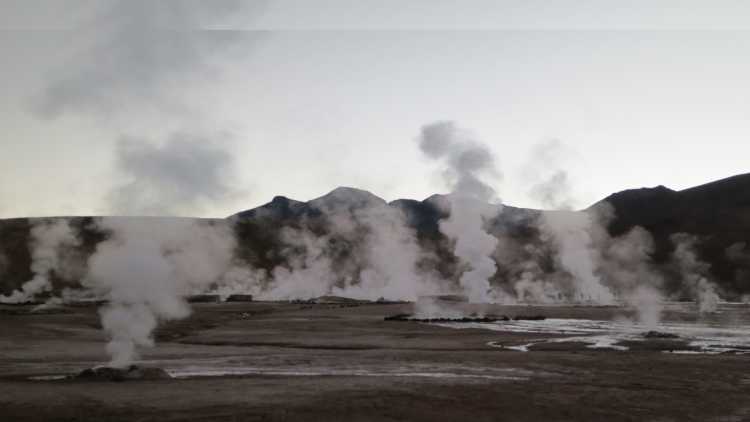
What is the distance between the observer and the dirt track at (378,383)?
19.2 meters

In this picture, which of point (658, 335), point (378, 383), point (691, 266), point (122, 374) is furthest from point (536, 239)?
point (122, 374)

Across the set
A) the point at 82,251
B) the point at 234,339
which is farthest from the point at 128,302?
the point at 82,251

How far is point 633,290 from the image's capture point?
139 meters

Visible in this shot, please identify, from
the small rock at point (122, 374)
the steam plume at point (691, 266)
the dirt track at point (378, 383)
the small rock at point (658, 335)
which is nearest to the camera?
the dirt track at point (378, 383)

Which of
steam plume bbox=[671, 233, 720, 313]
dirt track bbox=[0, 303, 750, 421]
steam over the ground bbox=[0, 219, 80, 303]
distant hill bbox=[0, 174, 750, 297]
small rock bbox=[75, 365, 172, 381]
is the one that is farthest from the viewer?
distant hill bbox=[0, 174, 750, 297]

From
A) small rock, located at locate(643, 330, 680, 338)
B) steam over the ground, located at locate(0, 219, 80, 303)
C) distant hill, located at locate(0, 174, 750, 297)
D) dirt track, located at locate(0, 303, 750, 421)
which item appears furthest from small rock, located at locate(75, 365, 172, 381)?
distant hill, located at locate(0, 174, 750, 297)

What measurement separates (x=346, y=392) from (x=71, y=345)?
2184 cm

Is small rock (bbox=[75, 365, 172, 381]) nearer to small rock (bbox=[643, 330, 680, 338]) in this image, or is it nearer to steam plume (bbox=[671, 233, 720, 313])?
small rock (bbox=[643, 330, 680, 338])

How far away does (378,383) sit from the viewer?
24172mm

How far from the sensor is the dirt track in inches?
758

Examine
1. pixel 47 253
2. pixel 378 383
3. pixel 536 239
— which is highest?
pixel 536 239

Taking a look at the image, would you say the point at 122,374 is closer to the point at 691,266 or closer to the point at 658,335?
the point at 658,335

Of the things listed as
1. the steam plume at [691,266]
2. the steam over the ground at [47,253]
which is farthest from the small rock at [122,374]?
the steam plume at [691,266]

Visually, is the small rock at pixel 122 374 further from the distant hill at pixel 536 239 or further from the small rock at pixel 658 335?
the distant hill at pixel 536 239
